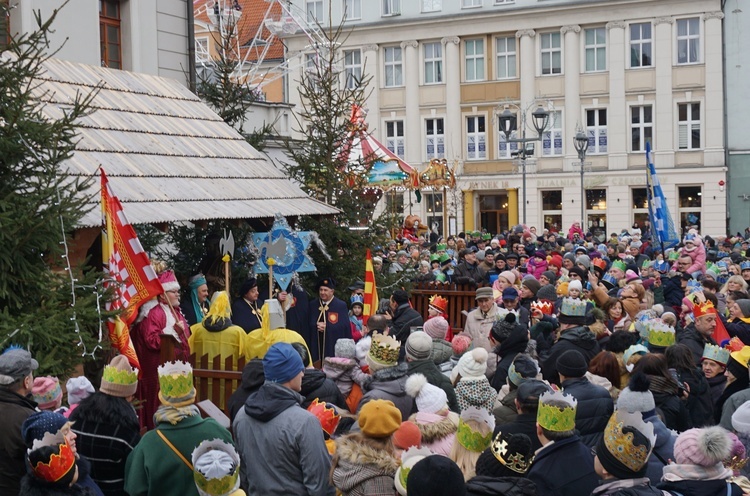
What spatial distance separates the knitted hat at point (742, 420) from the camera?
593cm

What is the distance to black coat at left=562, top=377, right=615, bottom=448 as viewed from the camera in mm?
6180

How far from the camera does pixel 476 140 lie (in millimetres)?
47094

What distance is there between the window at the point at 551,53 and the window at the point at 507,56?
1546mm

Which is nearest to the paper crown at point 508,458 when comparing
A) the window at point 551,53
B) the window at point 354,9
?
the window at point 551,53

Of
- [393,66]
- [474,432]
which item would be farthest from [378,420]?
[393,66]

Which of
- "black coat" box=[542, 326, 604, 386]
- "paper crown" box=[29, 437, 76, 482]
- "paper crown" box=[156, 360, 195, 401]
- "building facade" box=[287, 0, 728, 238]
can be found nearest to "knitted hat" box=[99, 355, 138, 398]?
"paper crown" box=[156, 360, 195, 401]

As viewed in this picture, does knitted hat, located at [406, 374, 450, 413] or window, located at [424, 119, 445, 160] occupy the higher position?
window, located at [424, 119, 445, 160]

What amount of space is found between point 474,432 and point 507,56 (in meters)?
43.1

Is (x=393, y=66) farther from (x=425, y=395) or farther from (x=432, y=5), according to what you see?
(x=425, y=395)

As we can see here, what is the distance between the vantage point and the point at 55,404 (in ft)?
20.2

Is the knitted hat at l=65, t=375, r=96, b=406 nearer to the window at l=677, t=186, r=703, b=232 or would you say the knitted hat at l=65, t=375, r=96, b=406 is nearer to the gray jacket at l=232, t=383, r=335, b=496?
the gray jacket at l=232, t=383, r=335, b=496

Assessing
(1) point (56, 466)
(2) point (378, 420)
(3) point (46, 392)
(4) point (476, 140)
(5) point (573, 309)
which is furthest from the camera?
(4) point (476, 140)

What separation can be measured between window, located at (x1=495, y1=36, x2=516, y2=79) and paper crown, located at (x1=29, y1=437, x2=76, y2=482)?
4375 cm

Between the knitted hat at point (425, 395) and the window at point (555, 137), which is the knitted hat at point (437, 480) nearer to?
the knitted hat at point (425, 395)
